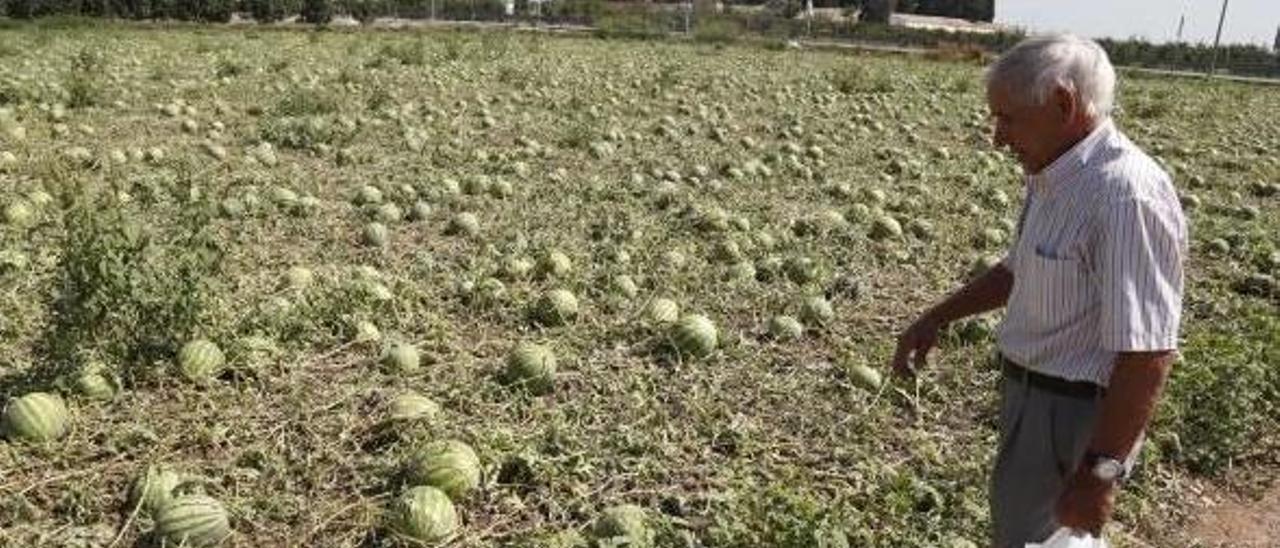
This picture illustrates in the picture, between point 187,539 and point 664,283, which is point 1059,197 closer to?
point 187,539

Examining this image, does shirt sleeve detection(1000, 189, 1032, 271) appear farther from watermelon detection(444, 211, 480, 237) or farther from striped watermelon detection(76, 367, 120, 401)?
watermelon detection(444, 211, 480, 237)

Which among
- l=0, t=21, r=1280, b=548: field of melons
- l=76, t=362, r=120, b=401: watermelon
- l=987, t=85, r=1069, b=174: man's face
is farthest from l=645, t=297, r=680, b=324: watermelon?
l=987, t=85, r=1069, b=174: man's face

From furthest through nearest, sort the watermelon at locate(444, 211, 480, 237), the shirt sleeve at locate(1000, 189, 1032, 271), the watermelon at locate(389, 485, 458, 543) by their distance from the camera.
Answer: the watermelon at locate(444, 211, 480, 237) < the watermelon at locate(389, 485, 458, 543) < the shirt sleeve at locate(1000, 189, 1032, 271)

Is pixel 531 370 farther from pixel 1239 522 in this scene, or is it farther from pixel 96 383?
pixel 1239 522

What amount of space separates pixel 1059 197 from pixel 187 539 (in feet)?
10.4

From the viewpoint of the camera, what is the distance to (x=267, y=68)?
20.2m

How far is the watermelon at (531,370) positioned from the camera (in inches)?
230

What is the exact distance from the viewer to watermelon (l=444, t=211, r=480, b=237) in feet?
29.4

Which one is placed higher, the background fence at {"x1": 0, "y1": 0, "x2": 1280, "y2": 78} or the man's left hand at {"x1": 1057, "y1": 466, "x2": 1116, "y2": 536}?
the man's left hand at {"x1": 1057, "y1": 466, "x2": 1116, "y2": 536}

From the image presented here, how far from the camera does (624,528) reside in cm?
446

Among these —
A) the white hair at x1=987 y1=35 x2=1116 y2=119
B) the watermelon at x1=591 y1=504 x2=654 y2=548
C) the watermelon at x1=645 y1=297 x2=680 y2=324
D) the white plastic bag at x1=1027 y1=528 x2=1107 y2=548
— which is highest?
the white hair at x1=987 y1=35 x2=1116 y2=119

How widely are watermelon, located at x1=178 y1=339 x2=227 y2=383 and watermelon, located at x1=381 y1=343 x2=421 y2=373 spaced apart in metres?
0.79

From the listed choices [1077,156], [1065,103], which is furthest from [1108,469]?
[1065,103]

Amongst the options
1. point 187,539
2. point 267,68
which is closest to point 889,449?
point 187,539
